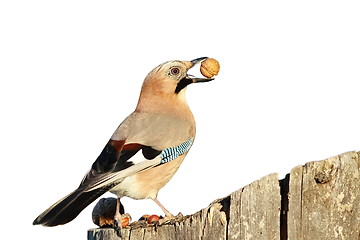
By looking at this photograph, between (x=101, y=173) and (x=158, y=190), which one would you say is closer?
(x=101, y=173)

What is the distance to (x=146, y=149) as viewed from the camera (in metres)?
5.01

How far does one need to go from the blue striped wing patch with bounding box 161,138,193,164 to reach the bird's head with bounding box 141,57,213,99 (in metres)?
0.66

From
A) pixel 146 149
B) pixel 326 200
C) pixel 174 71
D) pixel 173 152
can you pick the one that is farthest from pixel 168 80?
pixel 326 200

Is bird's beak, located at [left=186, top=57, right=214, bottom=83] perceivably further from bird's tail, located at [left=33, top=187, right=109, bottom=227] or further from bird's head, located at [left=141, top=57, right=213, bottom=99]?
bird's tail, located at [left=33, top=187, right=109, bottom=227]

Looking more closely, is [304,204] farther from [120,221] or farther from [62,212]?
[62,212]

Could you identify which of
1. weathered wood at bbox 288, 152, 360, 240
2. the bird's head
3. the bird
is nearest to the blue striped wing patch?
the bird

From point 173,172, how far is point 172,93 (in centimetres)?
88

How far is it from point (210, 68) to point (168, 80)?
409 mm

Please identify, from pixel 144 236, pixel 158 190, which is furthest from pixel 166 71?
pixel 144 236

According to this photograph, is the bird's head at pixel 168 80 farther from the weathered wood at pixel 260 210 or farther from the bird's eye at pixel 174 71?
the weathered wood at pixel 260 210

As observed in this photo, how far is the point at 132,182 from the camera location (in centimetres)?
503

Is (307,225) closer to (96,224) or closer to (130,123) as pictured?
(96,224)

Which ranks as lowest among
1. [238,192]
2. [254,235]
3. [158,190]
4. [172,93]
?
[254,235]

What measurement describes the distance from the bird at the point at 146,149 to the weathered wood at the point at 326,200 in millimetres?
1402
